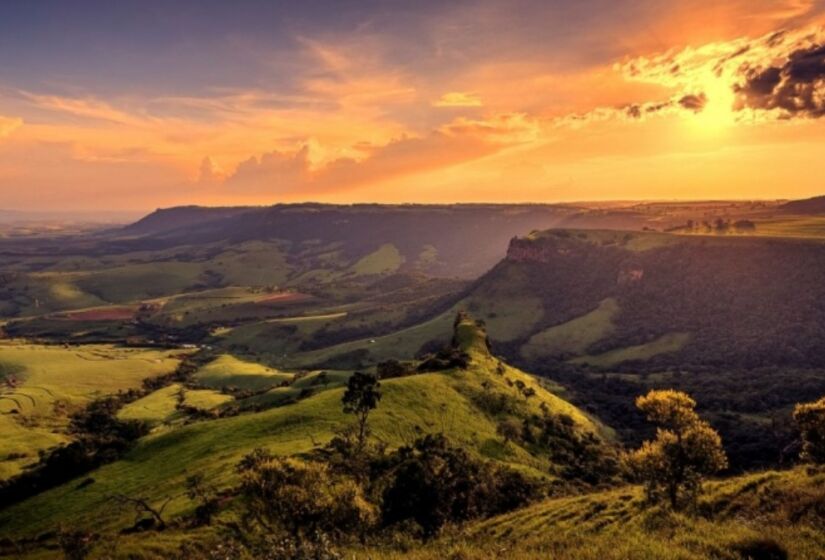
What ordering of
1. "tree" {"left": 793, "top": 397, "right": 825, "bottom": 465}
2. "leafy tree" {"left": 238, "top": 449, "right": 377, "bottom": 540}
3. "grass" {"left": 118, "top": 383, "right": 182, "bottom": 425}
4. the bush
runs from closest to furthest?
"leafy tree" {"left": 238, "top": 449, "right": 377, "bottom": 540}, "tree" {"left": 793, "top": 397, "right": 825, "bottom": 465}, the bush, "grass" {"left": 118, "top": 383, "right": 182, "bottom": 425}

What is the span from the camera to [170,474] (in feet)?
288

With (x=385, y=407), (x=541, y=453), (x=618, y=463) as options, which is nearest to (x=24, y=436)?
(x=385, y=407)

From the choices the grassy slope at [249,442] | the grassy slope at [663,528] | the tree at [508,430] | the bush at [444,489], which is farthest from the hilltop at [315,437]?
the grassy slope at [663,528]

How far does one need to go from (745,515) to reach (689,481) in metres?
11.5

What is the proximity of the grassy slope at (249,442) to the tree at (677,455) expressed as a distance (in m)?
44.5

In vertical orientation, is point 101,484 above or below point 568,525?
below

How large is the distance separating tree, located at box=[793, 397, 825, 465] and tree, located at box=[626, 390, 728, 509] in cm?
888

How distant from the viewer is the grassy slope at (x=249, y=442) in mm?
80625

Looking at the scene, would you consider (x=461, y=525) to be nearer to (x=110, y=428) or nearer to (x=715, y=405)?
(x=110, y=428)

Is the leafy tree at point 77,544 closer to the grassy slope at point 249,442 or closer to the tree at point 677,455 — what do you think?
the grassy slope at point 249,442

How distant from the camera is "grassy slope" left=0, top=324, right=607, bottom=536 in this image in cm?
8062

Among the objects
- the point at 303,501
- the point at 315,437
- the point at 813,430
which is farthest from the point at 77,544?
the point at 813,430

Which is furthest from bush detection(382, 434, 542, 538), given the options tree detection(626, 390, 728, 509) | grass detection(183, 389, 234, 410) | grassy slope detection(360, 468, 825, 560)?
grass detection(183, 389, 234, 410)

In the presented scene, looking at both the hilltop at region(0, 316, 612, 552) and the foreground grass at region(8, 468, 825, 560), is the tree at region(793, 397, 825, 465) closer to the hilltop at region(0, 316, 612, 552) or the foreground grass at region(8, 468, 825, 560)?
the foreground grass at region(8, 468, 825, 560)
